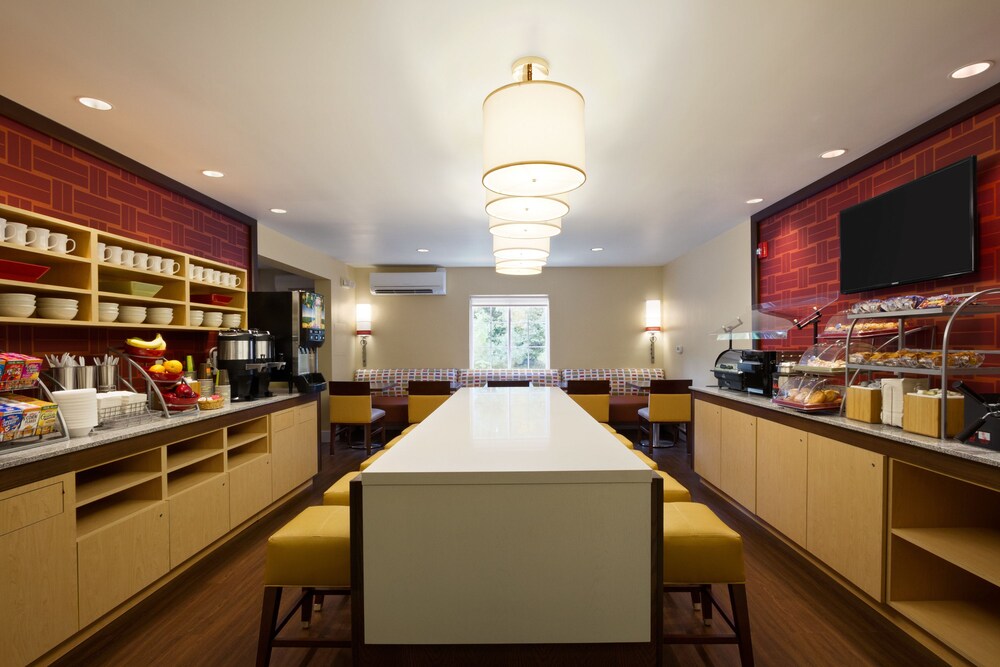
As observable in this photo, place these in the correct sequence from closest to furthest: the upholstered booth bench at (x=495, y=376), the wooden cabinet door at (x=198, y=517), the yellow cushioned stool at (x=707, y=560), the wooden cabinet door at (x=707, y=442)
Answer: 1. the yellow cushioned stool at (x=707, y=560)
2. the wooden cabinet door at (x=198, y=517)
3. the wooden cabinet door at (x=707, y=442)
4. the upholstered booth bench at (x=495, y=376)

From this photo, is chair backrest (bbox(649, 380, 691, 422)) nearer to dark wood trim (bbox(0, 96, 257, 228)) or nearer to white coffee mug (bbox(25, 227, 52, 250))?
dark wood trim (bbox(0, 96, 257, 228))

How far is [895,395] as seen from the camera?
87.0 inches

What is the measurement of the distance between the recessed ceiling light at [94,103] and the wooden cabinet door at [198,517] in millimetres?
2044

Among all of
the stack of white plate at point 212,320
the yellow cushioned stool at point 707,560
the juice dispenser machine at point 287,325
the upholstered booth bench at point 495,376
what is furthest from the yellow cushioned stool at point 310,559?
the upholstered booth bench at point 495,376

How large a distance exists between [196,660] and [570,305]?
21.1 ft

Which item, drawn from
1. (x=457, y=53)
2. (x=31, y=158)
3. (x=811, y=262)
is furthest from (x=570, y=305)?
(x=31, y=158)

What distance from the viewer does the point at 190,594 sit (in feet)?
8.10

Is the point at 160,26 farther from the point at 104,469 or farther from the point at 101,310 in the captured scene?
the point at 104,469

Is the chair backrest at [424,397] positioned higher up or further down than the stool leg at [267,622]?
higher up

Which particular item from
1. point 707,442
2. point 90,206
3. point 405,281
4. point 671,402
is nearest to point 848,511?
point 707,442

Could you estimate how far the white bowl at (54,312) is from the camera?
2.34m

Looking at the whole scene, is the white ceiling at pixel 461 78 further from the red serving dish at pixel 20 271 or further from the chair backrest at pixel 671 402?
the chair backrest at pixel 671 402

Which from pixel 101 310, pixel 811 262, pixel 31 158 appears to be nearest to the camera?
pixel 31 158

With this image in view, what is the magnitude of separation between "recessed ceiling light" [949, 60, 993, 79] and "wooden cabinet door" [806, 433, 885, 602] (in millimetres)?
1754
